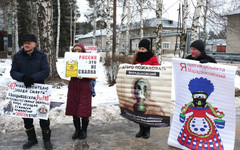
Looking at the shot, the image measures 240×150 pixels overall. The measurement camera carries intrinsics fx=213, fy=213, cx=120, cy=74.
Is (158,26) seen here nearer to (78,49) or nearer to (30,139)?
(78,49)

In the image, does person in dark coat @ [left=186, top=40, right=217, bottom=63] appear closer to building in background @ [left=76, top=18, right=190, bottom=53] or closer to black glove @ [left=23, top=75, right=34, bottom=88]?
black glove @ [left=23, top=75, right=34, bottom=88]

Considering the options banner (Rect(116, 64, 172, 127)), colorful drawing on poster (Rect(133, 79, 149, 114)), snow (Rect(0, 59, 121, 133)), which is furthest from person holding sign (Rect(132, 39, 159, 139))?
snow (Rect(0, 59, 121, 133))

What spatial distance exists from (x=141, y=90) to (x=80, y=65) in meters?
1.30

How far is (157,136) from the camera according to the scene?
459 cm

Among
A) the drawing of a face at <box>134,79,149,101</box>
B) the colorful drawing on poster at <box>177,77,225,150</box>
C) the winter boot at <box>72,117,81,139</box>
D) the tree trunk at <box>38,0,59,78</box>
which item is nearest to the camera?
the colorful drawing on poster at <box>177,77,225,150</box>

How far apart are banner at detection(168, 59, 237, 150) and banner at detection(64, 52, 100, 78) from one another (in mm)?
1593

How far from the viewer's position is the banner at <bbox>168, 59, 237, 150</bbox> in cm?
336

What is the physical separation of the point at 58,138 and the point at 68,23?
128 feet

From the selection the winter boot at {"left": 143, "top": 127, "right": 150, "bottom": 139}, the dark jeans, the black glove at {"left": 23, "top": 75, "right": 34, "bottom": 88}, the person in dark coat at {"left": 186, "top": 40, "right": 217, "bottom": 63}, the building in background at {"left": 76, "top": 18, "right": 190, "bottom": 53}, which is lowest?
the winter boot at {"left": 143, "top": 127, "right": 150, "bottom": 139}

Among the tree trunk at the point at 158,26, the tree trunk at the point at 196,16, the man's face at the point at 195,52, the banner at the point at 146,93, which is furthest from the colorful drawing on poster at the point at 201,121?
the tree trunk at the point at 158,26

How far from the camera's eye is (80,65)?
423 cm

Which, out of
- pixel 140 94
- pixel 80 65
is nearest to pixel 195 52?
pixel 140 94

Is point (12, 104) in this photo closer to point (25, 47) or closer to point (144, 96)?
point (25, 47)

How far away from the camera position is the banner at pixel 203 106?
3359 mm
